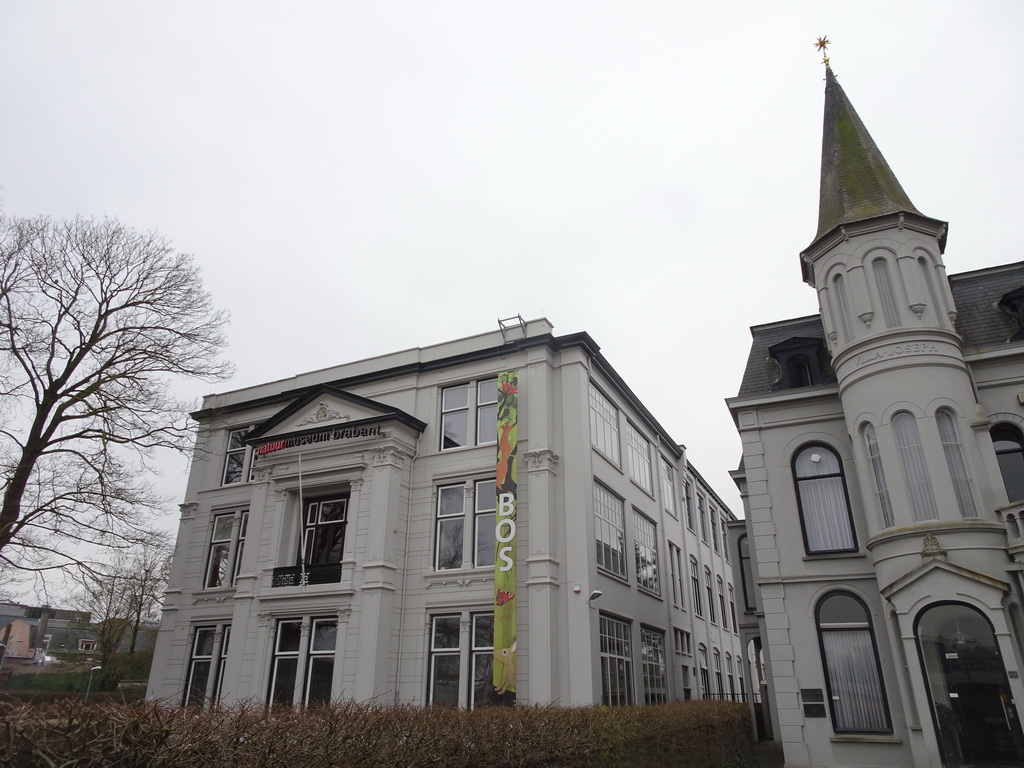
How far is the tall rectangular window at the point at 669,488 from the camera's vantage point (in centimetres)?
3055

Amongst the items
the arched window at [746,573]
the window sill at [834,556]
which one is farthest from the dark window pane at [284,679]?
the arched window at [746,573]

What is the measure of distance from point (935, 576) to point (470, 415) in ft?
44.7

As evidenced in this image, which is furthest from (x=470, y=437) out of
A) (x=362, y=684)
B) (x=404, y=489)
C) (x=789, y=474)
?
(x=789, y=474)

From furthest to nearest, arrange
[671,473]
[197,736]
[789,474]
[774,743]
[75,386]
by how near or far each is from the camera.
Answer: [671,473] < [774,743] < [75,386] < [789,474] < [197,736]

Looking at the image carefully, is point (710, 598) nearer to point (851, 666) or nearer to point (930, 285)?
point (851, 666)

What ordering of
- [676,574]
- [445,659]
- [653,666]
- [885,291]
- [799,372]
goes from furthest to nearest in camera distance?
[676,574]
[653,666]
[445,659]
[799,372]
[885,291]

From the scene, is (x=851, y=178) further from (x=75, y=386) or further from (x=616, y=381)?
(x=75, y=386)

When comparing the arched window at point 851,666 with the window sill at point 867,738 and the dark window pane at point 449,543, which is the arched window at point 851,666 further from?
the dark window pane at point 449,543

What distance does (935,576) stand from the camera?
14.3 metres

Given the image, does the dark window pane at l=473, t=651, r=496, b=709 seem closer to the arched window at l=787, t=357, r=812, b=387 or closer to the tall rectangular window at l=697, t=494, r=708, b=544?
the arched window at l=787, t=357, r=812, b=387

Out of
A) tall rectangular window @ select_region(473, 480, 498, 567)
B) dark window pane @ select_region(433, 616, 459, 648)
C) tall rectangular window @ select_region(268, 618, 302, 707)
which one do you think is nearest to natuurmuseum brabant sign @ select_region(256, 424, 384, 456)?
tall rectangular window @ select_region(473, 480, 498, 567)

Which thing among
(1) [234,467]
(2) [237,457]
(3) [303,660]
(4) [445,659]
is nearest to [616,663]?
(4) [445,659]

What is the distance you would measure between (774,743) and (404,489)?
16.3 meters

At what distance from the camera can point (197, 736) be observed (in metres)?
6.47
